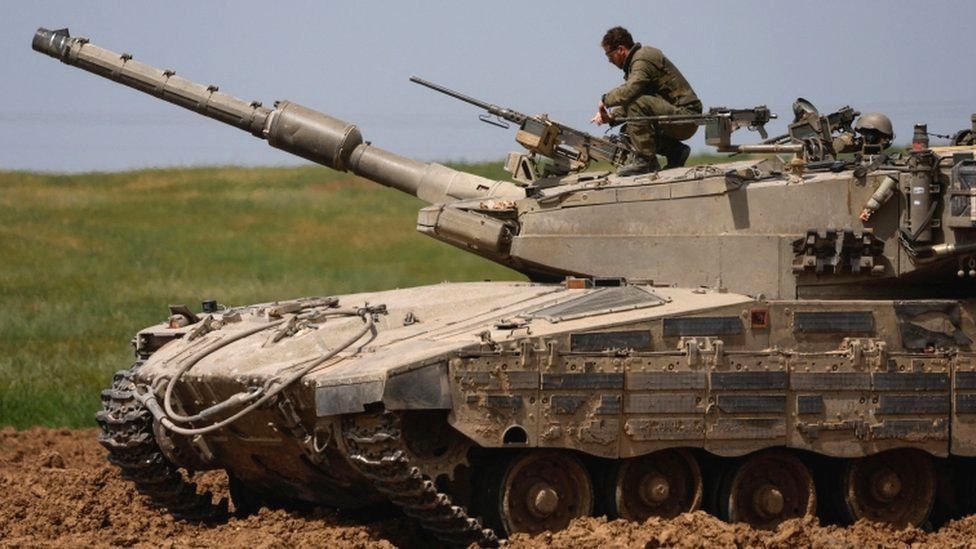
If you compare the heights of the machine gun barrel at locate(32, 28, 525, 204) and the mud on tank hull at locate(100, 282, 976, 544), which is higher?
the machine gun barrel at locate(32, 28, 525, 204)

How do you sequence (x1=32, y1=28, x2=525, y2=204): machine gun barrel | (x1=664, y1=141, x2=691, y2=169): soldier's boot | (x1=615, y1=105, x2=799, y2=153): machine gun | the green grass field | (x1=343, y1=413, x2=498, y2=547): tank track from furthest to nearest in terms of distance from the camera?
→ the green grass field → (x1=32, y1=28, x2=525, y2=204): machine gun barrel → (x1=664, y1=141, x2=691, y2=169): soldier's boot → (x1=615, y1=105, x2=799, y2=153): machine gun → (x1=343, y1=413, x2=498, y2=547): tank track

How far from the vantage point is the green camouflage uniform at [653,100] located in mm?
21781

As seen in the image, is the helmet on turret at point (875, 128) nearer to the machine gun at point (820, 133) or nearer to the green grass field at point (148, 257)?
the machine gun at point (820, 133)

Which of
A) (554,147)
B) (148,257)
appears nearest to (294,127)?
(554,147)

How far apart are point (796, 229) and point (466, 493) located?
3.73 m

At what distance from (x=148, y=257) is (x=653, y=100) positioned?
20.7 meters

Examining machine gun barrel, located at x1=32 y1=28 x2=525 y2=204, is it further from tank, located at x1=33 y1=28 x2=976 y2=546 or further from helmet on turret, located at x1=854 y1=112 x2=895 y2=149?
helmet on turret, located at x1=854 y1=112 x2=895 y2=149

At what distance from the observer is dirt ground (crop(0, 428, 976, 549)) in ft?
60.2

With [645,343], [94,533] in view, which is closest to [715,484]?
[645,343]

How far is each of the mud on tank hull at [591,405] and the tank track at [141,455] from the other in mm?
119

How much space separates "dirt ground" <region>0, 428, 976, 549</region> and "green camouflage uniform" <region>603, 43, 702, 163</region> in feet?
14.2

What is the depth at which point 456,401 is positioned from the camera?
1803cm

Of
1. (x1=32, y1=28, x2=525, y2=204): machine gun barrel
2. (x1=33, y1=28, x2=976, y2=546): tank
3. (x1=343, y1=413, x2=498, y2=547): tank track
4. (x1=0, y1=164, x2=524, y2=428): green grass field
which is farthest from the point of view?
(x1=0, y1=164, x2=524, y2=428): green grass field

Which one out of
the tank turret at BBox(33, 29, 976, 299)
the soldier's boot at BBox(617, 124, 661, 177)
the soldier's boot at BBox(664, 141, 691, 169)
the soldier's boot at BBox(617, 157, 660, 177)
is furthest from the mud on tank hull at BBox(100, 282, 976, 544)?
the soldier's boot at BBox(664, 141, 691, 169)
